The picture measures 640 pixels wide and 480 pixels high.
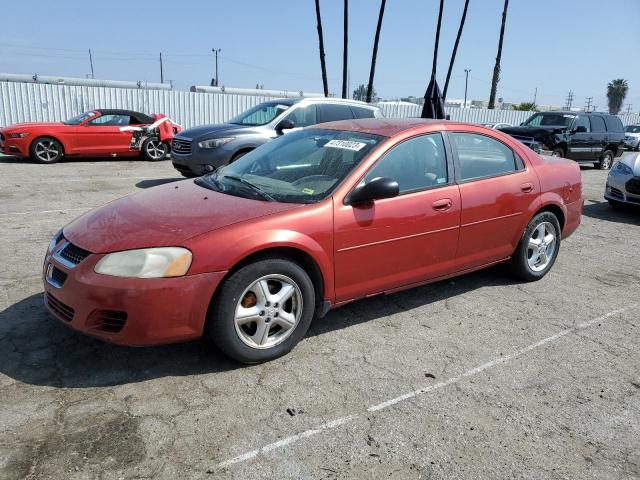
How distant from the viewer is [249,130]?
9070mm

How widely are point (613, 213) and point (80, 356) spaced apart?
886 cm

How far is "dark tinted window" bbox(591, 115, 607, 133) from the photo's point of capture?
49.6 ft

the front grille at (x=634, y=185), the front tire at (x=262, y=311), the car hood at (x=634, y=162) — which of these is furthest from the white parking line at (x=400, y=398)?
the car hood at (x=634, y=162)

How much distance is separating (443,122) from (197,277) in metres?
2.50

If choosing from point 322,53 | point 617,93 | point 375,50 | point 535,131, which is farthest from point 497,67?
point 617,93

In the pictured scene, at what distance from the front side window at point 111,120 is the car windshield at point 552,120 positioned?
451 inches

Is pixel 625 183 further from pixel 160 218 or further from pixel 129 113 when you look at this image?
pixel 129 113

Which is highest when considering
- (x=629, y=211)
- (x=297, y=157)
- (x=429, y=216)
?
(x=297, y=157)

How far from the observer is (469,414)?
2764 mm

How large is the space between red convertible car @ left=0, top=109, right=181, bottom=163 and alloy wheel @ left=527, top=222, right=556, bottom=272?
11.1 m

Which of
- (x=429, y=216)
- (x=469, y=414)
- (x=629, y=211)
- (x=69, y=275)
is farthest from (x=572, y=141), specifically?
(x=69, y=275)

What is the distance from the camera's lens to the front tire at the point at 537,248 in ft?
15.3

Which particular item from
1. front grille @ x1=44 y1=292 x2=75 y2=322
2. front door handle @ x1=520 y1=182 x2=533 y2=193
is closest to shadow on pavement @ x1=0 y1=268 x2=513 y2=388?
front grille @ x1=44 y1=292 x2=75 y2=322

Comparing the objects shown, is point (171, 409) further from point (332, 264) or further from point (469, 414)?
point (469, 414)
